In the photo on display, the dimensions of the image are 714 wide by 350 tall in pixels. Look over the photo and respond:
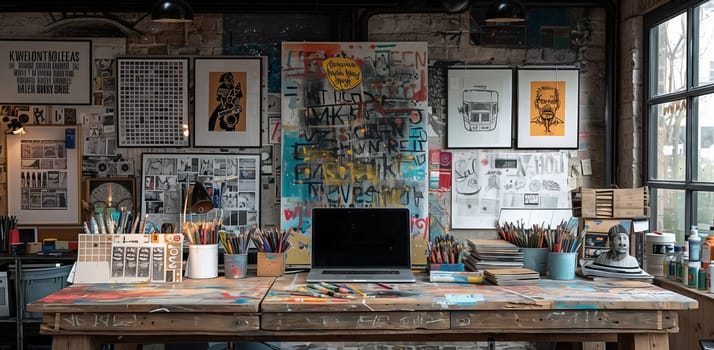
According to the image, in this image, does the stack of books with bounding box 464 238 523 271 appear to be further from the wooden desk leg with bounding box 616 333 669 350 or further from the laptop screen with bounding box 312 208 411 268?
the wooden desk leg with bounding box 616 333 669 350

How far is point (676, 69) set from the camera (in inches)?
209

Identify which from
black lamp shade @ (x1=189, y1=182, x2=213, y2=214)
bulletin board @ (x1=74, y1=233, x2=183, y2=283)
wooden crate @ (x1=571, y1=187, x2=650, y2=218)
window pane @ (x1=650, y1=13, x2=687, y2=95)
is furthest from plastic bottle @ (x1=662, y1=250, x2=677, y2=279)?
black lamp shade @ (x1=189, y1=182, x2=213, y2=214)

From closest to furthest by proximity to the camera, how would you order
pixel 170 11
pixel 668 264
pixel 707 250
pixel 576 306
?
1. pixel 576 306
2. pixel 707 250
3. pixel 668 264
4. pixel 170 11

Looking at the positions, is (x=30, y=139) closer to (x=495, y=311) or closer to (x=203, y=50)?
(x=203, y=50)

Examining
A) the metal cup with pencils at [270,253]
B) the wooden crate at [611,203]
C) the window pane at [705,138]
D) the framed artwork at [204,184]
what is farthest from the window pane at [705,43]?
the framed artwork at [204,184]

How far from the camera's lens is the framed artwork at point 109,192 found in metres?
6.22

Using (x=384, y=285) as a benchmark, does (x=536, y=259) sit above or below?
above

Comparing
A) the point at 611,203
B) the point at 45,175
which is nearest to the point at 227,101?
the point at 45,175

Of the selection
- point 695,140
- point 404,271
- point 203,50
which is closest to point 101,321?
point 404,271

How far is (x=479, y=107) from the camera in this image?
626cm

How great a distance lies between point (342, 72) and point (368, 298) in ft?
10.8

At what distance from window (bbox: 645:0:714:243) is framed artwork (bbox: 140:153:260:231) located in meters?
3.33

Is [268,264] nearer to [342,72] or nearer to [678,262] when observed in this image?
[678,262]

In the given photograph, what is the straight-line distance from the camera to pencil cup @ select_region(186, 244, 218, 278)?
3.75 meters
